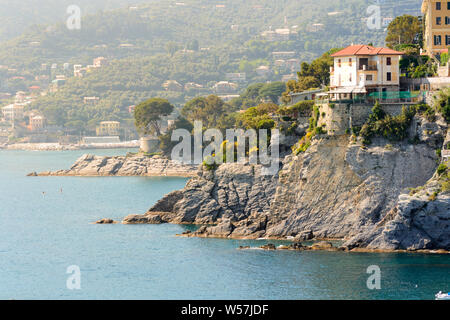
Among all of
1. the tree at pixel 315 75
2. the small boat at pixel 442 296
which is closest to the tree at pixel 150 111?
the tree at pixel 315 75

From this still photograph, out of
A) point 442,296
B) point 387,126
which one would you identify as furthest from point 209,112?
point 442,296

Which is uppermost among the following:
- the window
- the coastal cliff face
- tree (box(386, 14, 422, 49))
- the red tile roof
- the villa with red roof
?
tree (box(386, 14, 422, 49))

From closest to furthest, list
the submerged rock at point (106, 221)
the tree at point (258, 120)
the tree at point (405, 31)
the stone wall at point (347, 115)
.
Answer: the stone wall at point (347, 115) < the tree at point (258, 120) < the submerged rock at point (106, 221) < the tree at point (405, 31)

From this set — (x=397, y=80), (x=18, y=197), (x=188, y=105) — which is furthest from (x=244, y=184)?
(x=188, y=105)

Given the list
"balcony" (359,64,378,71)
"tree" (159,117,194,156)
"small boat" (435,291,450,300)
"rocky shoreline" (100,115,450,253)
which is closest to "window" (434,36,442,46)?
"balcony" (359,64,378,71)

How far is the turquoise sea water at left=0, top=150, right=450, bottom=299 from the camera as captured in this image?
49312mm

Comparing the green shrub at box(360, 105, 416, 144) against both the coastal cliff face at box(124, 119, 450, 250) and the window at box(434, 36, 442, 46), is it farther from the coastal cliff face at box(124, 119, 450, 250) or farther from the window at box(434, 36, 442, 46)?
the window at box(434, 36, 442, 46)

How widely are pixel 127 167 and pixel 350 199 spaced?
239 ft

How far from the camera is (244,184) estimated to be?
2680 inches

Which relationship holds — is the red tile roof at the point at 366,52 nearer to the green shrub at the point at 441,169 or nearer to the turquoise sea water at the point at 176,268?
the green shrub at the point at 441,169

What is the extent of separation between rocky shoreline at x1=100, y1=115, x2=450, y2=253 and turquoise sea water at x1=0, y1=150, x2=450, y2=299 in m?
1.70

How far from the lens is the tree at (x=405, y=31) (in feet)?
264

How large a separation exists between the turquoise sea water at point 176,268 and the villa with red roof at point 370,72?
14.2 m

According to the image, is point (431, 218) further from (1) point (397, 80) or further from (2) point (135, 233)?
(2) point (135, 233)
